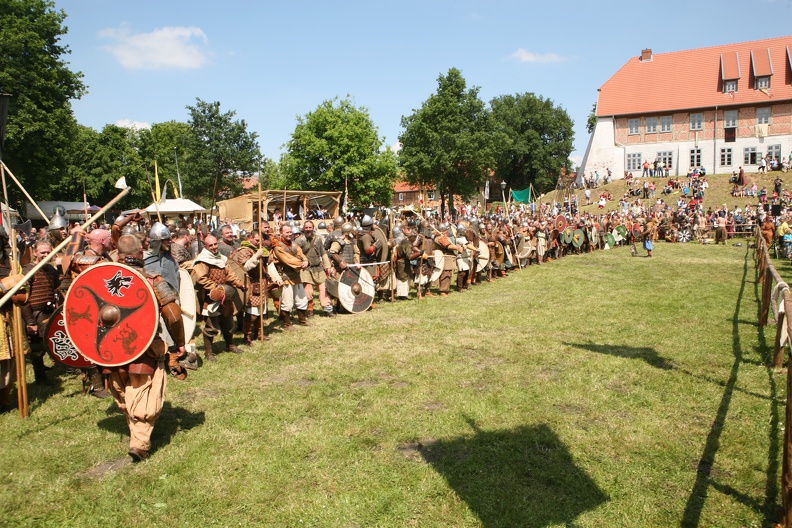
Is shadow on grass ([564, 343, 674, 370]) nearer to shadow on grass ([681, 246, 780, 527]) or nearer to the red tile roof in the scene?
shadow on grass ([681, 246, 780, 527])

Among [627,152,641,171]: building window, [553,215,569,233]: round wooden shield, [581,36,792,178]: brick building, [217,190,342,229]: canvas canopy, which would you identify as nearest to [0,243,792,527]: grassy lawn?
[553,215,569,233]: round wooden shield

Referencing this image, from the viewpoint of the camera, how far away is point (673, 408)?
5.35 metres

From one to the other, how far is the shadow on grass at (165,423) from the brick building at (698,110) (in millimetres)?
48964

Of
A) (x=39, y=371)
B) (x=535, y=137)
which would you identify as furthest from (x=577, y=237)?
(x=535, y=137)

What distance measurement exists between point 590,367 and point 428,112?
41.4m

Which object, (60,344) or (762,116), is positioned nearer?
(60,344)

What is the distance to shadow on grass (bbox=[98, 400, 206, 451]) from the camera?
4906 millimetres

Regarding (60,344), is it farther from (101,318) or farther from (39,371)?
(101,318)

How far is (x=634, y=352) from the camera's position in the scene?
24.2ft

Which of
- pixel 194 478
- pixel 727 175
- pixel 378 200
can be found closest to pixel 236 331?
pixel 194 478

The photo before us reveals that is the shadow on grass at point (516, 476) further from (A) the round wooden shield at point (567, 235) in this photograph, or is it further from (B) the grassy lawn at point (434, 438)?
(A) the round wooden shield at point (567, 235)

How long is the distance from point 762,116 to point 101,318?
172 feet

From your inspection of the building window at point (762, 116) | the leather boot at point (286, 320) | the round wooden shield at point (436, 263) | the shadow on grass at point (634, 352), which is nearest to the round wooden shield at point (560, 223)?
the round wooden shield at point (436, 263)

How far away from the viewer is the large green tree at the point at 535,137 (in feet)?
200
